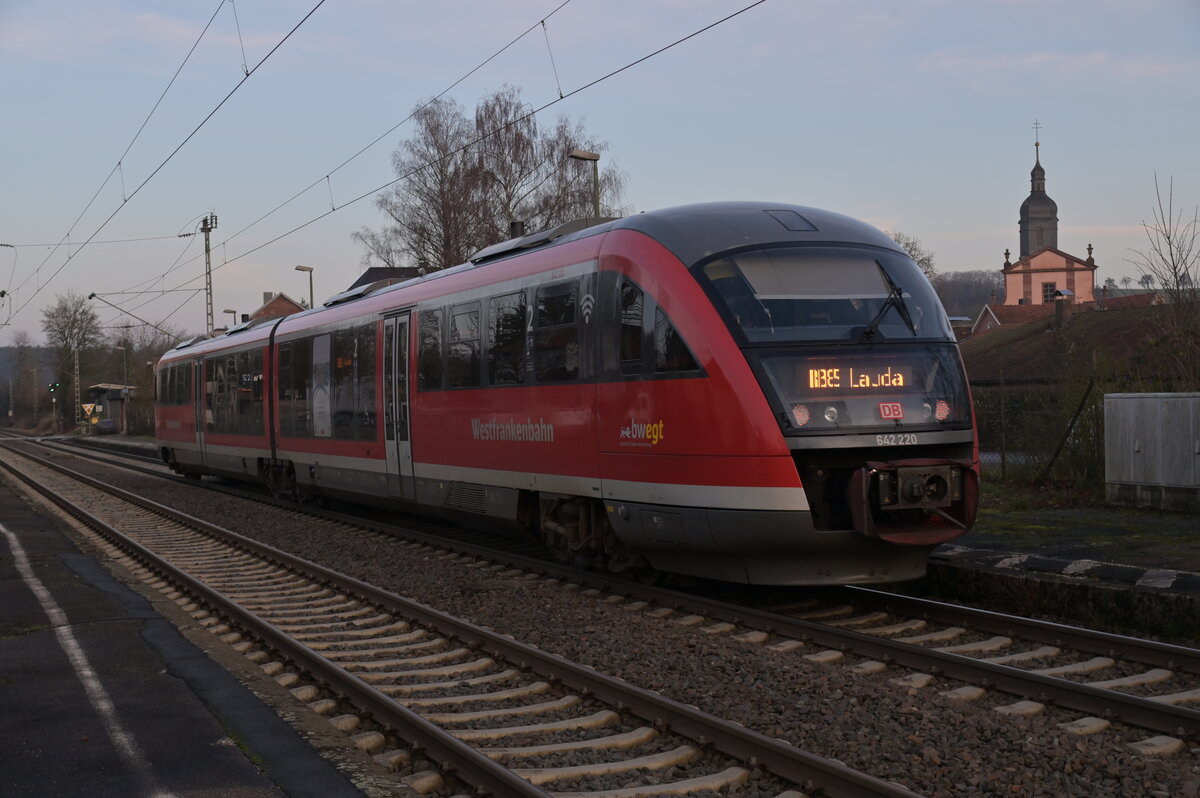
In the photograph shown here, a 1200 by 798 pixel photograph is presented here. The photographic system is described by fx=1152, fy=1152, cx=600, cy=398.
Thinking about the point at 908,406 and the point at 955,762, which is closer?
the point at 955,762

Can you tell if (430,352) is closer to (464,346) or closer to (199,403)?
(464,346)

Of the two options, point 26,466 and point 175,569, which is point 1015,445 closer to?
point 175,569

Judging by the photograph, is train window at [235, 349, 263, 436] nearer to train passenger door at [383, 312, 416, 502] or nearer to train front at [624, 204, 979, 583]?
train passenger door at [383, 312, 416, 502]

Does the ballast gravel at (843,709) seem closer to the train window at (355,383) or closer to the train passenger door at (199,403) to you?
the train window at (355,383)

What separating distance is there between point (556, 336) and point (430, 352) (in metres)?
3.14

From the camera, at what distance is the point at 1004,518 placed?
13195mm

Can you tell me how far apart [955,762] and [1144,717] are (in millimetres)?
1148

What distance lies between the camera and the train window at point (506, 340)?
10984 mm

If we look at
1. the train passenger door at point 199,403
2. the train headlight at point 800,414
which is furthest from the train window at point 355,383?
the train passenger door at point 199,403

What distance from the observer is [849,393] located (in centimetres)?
825

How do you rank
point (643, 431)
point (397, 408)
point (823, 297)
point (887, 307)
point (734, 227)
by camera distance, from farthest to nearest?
point (397, 408) < point (734, 227) < point (643, 431) < point (887, 307) < point (823, 297)

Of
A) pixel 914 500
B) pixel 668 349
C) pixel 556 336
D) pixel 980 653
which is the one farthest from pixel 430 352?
pixel 980 653

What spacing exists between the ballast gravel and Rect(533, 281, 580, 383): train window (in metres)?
1.92

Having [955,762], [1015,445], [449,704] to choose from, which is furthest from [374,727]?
[1015,445]
